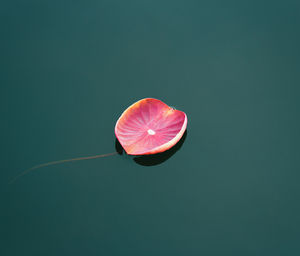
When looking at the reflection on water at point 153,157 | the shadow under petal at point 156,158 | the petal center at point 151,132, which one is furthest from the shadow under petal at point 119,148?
the petal center at point 151,132

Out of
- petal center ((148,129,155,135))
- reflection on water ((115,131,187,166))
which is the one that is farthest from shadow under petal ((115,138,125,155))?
petal center ((148,129,155,135))

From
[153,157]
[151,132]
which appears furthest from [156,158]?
[151,132]

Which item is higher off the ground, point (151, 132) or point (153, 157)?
point (151, 132)

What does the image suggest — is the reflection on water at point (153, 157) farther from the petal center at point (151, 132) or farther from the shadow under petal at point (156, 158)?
the petal center at point (151, 132)

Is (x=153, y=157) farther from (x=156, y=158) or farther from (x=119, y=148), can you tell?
(x=119, y=148)

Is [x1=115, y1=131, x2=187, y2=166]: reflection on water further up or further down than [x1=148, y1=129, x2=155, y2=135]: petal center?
further down

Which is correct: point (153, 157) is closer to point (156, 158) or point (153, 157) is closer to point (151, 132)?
point (156, 158)

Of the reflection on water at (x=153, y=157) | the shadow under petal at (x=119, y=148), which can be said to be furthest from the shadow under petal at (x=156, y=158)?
the shadow under petal at (x=119, y=148)

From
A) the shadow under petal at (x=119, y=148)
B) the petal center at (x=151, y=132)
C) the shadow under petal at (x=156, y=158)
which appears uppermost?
the petal center at (x=151, y=132)

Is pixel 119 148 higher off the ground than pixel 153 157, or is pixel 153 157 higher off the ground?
pixel 119 148

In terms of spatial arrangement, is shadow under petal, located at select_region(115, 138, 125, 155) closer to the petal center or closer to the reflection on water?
the reflection on water

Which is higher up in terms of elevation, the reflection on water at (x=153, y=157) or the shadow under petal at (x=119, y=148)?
the shadow under petal at (x=119, y=148)

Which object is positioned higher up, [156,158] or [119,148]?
[119,148]

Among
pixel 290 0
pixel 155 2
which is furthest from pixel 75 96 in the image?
pixel 290 0
